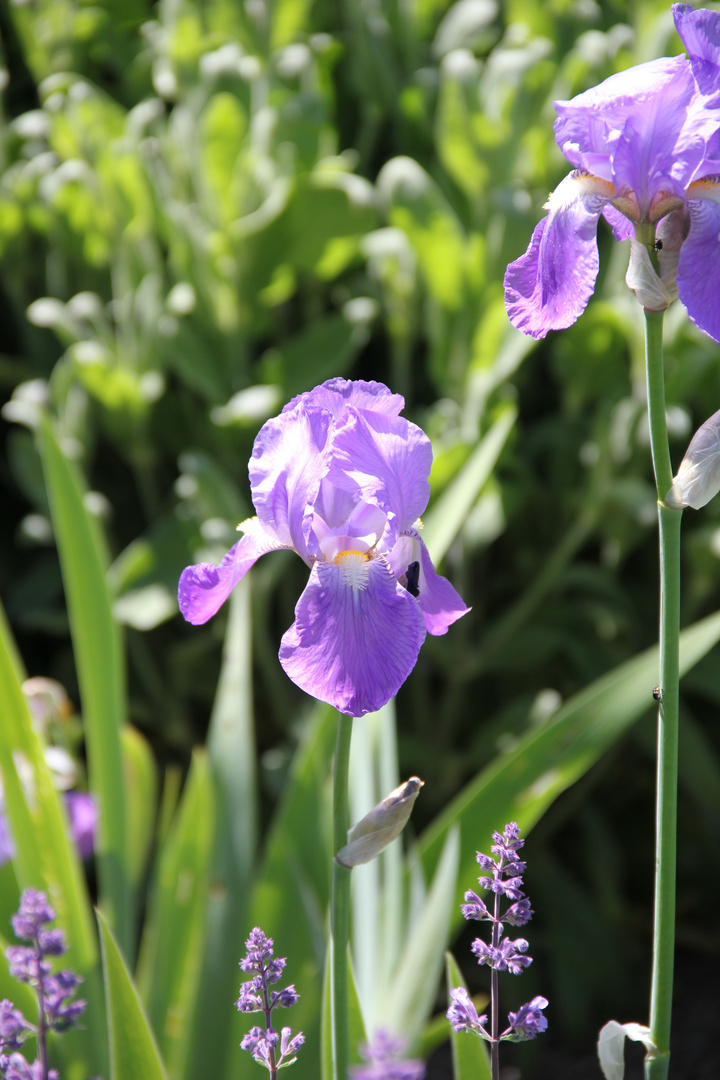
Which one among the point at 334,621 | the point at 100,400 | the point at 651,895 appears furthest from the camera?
the point at 651,895

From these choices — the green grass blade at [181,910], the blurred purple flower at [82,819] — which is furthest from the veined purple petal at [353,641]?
the blurred purple flower at [82,819]

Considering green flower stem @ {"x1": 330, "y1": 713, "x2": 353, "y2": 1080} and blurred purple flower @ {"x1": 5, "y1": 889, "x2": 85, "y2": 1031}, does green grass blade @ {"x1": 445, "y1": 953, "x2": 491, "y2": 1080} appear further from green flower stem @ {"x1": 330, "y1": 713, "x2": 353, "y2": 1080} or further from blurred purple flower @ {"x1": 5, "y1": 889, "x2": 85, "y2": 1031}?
blurred purple flower @ {"x1": 5, "y1": 889, "x2": 85, "y2": 1031}

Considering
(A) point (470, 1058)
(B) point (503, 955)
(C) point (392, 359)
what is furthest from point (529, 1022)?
(C) point (392, 359)

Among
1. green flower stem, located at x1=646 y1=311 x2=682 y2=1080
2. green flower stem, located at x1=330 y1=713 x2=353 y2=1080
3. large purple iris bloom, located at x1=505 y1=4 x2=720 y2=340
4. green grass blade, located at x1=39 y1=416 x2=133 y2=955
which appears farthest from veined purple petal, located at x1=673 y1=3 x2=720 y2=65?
green grass blade, located at x1=39 y1=416 x2=133 y2=955

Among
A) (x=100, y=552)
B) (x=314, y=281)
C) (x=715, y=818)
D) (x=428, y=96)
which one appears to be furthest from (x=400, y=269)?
(x=715, y=818)

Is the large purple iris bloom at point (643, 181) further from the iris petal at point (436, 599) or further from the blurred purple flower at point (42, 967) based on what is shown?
the blurred purple flower at point (42, 967)

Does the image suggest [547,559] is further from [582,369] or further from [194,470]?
[194,470]

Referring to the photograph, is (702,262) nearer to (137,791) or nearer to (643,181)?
(643,181)
